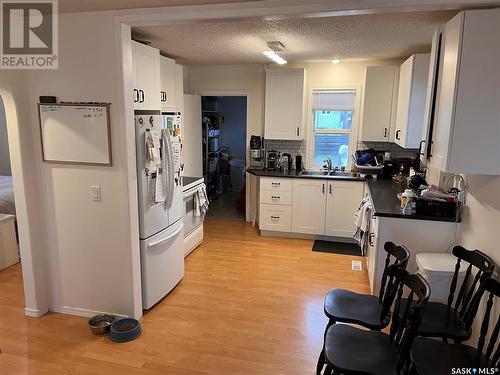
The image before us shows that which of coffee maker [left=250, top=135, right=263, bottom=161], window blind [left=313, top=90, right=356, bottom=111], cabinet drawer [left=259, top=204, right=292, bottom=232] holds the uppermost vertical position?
window blind [left=313, top=90, right=356, bottom=111]

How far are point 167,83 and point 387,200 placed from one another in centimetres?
274

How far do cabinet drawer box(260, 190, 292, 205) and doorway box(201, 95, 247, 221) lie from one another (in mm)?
1805

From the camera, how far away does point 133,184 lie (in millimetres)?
2846

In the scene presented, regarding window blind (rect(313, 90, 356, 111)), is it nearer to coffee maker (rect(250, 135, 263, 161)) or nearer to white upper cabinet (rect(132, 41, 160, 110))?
coffee maker (rect(250, 135, 263, 161))

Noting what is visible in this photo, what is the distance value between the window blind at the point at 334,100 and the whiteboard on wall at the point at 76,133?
3368 mm

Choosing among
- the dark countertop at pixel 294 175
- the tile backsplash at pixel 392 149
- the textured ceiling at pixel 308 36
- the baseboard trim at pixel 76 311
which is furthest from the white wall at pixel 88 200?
the tile backsplash at pixel 392 149

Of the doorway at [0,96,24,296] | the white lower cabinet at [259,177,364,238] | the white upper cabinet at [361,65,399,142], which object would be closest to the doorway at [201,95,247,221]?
the white lower cabinet at [259,177,364,238]

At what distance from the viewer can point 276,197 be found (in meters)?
5.08

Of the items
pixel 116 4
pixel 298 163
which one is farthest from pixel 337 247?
pixel 116 4

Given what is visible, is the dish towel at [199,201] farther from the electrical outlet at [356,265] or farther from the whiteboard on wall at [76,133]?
the electrical outlet at [356,265]

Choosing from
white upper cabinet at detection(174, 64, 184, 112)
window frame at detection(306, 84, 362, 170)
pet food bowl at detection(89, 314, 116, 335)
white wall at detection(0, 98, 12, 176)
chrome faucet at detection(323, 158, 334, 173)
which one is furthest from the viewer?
white wall at detection(0, 98, 12, 176)

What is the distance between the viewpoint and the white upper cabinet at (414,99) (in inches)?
148

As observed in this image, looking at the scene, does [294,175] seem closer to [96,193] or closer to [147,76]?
[147,76]

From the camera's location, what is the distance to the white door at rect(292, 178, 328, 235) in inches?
193
